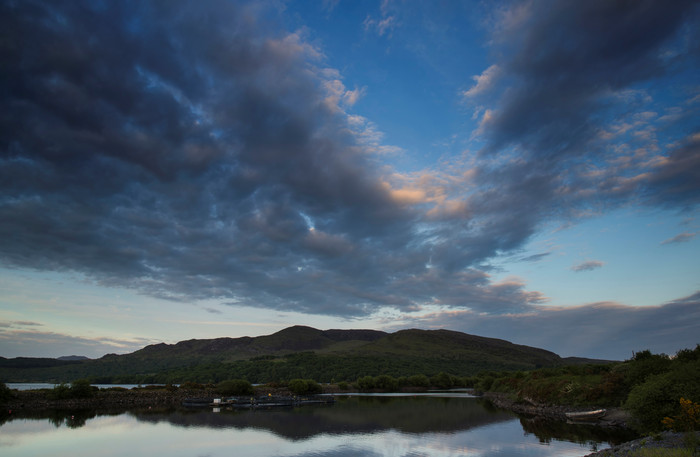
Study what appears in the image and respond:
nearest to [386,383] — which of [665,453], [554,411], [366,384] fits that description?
[366,384]

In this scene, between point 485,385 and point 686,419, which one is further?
point 485,385

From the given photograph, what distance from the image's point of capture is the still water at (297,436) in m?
31.6

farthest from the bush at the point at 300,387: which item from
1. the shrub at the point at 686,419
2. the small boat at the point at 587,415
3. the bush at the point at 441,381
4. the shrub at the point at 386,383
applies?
the shrub at the point at 686,419

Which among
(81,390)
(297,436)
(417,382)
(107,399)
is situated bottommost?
(297,436)

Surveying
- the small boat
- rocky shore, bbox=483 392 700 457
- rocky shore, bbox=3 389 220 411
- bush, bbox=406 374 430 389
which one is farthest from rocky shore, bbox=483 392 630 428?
rocky shore, bbox=3 389 220 411

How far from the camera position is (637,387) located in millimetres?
33375

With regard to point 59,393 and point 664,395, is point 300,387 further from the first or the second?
point 664,395

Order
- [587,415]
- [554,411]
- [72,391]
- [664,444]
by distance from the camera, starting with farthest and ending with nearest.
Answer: [72,391] → [554,411] → [587,415] → [664,444]

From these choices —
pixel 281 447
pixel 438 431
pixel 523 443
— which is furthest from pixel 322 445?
pixel 523 443

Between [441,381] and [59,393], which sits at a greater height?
[441,381]

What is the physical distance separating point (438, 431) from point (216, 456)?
22498 mm

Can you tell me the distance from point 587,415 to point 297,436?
109 feet

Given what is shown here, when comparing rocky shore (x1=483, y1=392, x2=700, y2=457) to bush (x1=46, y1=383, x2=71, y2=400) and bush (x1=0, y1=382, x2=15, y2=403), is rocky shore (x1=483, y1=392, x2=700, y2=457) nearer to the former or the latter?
bush (x1=46, y1=383, x2=71, y2=400)

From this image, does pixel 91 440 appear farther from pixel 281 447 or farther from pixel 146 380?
pixel 146 380
